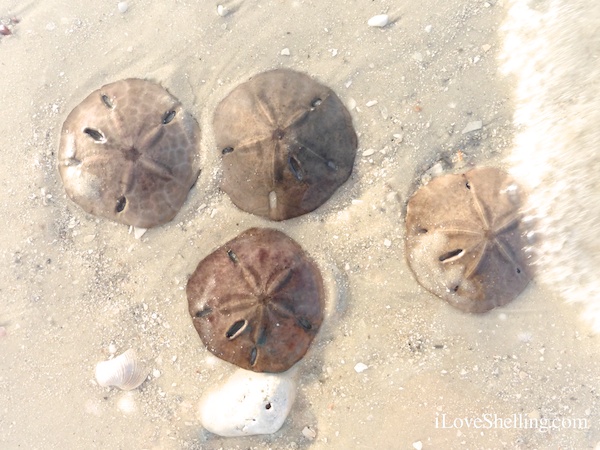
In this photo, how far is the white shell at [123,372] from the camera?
5926mm

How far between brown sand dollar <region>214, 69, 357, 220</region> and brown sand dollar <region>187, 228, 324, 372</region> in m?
0.46

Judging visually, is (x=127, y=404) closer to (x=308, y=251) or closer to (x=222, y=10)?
(x=308, y=251)

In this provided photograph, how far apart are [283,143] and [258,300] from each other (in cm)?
167

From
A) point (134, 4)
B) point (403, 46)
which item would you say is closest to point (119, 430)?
point (134, 4)

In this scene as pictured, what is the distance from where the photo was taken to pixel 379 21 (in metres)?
5.98

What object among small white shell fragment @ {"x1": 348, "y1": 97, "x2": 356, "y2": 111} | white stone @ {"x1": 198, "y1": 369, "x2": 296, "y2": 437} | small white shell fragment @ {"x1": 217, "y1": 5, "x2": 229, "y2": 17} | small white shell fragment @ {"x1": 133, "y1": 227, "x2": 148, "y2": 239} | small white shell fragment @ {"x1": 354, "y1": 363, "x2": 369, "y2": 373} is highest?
small white shell fragment @ {"x1": 217, "y1": 5, "x2": 229, "y2": 17}

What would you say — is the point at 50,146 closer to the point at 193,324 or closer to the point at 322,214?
the point at 193,324

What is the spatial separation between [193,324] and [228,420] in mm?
1155

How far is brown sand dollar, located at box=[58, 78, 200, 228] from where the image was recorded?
5609 mm

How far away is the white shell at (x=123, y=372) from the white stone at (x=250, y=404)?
0.88m

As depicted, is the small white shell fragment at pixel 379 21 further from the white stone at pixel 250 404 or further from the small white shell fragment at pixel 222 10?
the white stone at pixel 250 404

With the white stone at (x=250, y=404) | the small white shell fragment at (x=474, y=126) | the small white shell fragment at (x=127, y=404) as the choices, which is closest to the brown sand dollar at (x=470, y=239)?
the small white shell fragment at (x=474, y=126)

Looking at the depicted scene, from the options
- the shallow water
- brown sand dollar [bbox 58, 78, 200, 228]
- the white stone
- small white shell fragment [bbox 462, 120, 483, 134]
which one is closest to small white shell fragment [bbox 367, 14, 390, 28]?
the shallow water

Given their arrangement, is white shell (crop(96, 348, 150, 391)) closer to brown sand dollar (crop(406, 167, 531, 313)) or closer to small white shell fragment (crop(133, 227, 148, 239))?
small white shell fragment (crop(133, 227, 148, 239))
